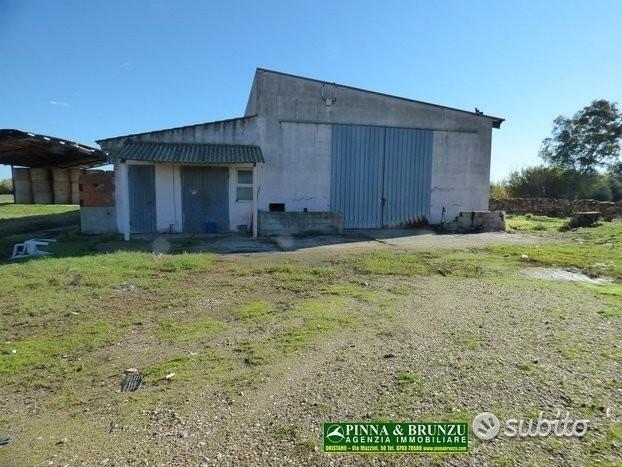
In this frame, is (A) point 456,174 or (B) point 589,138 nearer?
(A) point 456,174

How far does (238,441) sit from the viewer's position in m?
2.58

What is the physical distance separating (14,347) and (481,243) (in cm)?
1192

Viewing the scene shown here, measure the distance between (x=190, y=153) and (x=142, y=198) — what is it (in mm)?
2347

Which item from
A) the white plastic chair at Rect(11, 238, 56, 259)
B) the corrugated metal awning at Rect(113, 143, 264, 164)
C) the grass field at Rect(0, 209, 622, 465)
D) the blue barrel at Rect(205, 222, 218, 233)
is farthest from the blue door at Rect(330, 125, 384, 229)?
the white plastic chair at Rect(11, 238, 56, 259)

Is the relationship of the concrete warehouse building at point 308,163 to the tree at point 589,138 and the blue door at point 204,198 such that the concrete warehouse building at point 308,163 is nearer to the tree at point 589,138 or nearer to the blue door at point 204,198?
the blue door at point 204,198

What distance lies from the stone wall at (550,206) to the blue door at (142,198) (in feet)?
67.4

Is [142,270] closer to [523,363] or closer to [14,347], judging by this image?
[14,347]

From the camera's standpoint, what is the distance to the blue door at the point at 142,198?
42.8ft

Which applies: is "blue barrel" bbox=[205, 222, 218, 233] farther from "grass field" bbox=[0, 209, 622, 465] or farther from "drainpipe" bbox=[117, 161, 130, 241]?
"grass field" bbox=[0, 209, 622, 465]

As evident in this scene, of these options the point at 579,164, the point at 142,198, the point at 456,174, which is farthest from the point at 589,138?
the point at 142,198

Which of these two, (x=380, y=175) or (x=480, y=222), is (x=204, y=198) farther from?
(x=480, y=222)

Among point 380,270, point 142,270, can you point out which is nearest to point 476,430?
point 380,270

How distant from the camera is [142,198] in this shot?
13164mm

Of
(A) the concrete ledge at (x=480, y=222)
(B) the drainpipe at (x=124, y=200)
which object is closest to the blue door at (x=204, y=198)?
(B) the drainpipe at (x=124, y=200)
